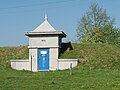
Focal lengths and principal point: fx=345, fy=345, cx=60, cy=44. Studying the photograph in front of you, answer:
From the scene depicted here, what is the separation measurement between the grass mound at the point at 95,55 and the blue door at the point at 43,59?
1.81 metres

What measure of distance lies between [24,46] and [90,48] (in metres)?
8.02

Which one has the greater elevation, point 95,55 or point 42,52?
point 42,52

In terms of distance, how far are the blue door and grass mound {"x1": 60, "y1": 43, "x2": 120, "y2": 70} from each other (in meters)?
1.81

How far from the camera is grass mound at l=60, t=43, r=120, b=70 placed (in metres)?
35.1

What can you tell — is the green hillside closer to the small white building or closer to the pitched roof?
the small white building

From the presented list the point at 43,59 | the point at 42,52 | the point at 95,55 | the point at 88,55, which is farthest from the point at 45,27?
the point at 95,55

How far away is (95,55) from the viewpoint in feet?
124

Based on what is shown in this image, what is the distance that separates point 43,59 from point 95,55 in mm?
5943

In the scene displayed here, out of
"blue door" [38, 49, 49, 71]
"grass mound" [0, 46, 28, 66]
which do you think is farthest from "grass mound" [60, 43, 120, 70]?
"grass mound" [0, 46, 28, 66]

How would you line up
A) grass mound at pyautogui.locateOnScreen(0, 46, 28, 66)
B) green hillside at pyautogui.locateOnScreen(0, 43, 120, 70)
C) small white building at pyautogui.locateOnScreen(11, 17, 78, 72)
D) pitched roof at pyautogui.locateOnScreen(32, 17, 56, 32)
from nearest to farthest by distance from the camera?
green hillside at pyautogui.locateOnScreen(0, 43, 120, 70)
small white building at pyautogui.locateOnScreen(11, 17, 78, 72)
pitched roof at pyautogui.locateOnScreen(32, 17, 56, 32)
grass mound at pyautogui.locateOnScreen(0, 46, 28, 66)

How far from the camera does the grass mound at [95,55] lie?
35.1m

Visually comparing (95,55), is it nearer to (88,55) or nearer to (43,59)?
(88,55)

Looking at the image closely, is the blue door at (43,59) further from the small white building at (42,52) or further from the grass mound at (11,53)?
the grass mound at (11,53)

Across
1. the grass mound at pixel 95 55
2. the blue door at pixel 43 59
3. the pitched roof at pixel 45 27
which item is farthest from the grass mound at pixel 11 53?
the grass mound at pixel 95 55
